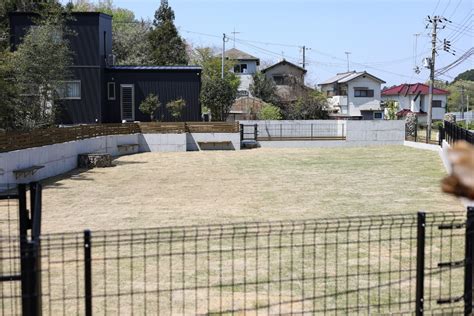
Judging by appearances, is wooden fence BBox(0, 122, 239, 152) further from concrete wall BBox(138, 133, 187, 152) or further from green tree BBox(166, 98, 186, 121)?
green tree BBox(166, 98, 186, 121)

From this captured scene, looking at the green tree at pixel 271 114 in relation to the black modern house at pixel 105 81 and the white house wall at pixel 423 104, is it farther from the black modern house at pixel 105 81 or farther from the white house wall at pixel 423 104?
the white house wall at pixel 423 104

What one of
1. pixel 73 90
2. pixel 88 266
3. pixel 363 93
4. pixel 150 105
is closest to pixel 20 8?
pixel 73 90

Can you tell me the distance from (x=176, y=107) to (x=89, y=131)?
894cm

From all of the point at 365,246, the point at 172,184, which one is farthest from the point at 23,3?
the point at 365,246

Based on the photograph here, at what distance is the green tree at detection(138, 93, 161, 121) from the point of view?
30.6m

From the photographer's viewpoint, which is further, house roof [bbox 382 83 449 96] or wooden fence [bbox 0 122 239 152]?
house roof [bbox 382 83 449 96]

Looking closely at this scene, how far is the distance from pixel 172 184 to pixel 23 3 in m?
25.8

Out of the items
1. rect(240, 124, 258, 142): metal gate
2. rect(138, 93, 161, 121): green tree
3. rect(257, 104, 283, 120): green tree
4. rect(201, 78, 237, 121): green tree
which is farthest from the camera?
rect(257, 104, 283, 120): green tree

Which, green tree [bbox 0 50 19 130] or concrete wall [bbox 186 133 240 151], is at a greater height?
green tree [bbox 0 50 19 130]

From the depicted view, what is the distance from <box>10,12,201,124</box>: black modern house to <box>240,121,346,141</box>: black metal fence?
4766 millimetres

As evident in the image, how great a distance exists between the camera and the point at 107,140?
24484mm

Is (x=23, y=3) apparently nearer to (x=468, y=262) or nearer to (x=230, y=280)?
(x=230, y=280)

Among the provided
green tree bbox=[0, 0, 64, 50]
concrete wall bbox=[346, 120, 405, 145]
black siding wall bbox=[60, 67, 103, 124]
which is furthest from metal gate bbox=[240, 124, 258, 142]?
green tree bbox=[0, 0, 64, 50]

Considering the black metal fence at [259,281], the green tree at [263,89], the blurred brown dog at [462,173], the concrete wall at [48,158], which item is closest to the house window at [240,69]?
the green tree at [263,89]
